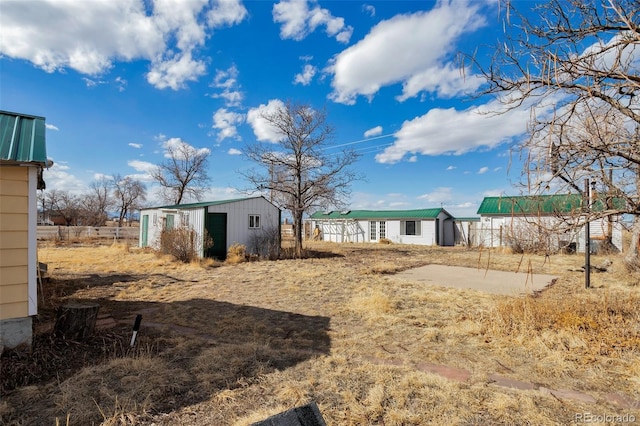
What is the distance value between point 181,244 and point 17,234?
9420mm

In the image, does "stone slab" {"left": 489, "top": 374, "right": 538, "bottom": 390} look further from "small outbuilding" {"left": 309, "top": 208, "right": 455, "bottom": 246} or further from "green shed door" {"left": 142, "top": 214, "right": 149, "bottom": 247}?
"small outbuilding" {"left": 309, "top": 208, "right": 455, "bottom": 246}

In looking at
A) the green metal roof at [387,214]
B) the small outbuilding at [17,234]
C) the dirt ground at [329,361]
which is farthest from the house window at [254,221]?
the small outbuilding at [17,234]

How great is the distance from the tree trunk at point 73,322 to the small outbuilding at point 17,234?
323mm

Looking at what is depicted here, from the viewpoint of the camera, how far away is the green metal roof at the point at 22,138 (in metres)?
3.77

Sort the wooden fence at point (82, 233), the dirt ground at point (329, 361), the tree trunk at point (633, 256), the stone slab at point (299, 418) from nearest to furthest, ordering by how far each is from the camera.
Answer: the stone slab at point (299, 418), the dirt ground at point (329, 361), the tree trunk at point (633, 256), the wooden fence at point (82, 233)

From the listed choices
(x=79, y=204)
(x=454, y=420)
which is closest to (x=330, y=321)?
(x=454, y=420)

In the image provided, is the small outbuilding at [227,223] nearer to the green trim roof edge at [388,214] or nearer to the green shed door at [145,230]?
the green shed door at [145,230]

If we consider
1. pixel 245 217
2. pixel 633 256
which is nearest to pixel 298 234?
pixel 245 217

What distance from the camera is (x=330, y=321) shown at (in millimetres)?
5602

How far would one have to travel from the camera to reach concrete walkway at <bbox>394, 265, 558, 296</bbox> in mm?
8141

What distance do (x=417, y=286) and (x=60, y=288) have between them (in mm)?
8824

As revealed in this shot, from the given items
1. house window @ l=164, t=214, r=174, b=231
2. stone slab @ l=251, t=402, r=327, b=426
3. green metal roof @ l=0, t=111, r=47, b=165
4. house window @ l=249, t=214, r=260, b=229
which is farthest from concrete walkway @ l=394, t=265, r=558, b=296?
house window @ l=164, t=214, r=174, b=231

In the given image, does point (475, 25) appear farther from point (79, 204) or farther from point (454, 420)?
point (79, 204)

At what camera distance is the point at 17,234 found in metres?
3.84
